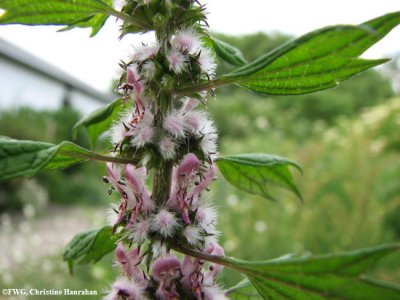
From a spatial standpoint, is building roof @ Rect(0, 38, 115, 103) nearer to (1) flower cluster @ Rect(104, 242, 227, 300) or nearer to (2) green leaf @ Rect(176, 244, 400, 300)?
(1) flower cluster @ Rect(104, 242, 227, 300)

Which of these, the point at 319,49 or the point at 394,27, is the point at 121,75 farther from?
the point at 394,27

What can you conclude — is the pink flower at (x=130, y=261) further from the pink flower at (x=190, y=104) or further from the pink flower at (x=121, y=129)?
the pink flower at (x=190, y=104)

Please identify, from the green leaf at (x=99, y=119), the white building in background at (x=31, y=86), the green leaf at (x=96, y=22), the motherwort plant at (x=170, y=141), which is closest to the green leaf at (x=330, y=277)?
the motherwort plant at (x=170, y=141)

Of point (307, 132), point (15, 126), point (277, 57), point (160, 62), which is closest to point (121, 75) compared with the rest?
point (160, 62)

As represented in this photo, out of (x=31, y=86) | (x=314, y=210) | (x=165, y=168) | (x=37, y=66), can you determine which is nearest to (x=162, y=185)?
(x=165, y=168)

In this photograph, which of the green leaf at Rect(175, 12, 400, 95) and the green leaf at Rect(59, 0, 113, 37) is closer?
the green leaf at Rect(175, 12, 400, 95)

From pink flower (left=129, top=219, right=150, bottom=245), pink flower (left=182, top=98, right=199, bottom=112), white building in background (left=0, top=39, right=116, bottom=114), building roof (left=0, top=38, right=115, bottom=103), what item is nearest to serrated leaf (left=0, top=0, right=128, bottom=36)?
pink flower (left=182, top=98, right=199, bottom=112)
